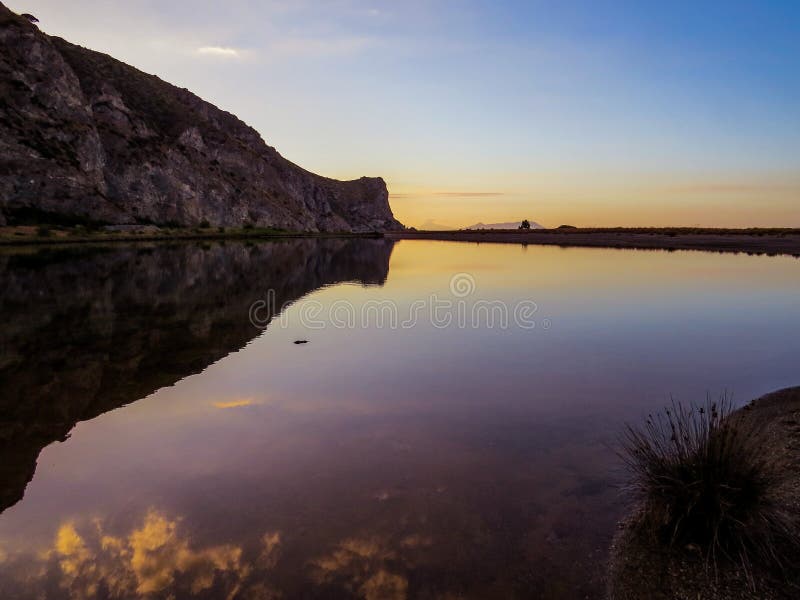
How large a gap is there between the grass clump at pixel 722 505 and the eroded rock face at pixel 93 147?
344ft

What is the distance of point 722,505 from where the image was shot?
6.21m

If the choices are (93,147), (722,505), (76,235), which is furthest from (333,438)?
(93,147)

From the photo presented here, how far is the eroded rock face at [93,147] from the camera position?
93.8 meters

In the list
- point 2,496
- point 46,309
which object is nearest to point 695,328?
point 2,496

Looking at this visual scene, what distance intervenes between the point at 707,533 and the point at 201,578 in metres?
7.00

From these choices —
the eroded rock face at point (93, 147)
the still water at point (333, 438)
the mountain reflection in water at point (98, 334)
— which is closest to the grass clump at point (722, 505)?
the still water at point (333, 438)

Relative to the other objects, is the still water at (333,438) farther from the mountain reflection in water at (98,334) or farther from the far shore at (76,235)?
the far shore at (76,235)

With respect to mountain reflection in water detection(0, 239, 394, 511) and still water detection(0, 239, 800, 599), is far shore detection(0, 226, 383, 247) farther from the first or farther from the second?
still water detection(0, 239, 800, 599)

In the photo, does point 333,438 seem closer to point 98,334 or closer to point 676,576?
point 676,576

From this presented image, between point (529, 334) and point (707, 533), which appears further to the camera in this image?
point (529, 334)

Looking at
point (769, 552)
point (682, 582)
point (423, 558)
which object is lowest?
point (423, 558)

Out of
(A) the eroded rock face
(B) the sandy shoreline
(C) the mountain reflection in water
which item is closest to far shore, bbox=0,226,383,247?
(A) the eroded rock face

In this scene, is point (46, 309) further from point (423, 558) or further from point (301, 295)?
point (423, 558)

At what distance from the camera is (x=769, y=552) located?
602cm
